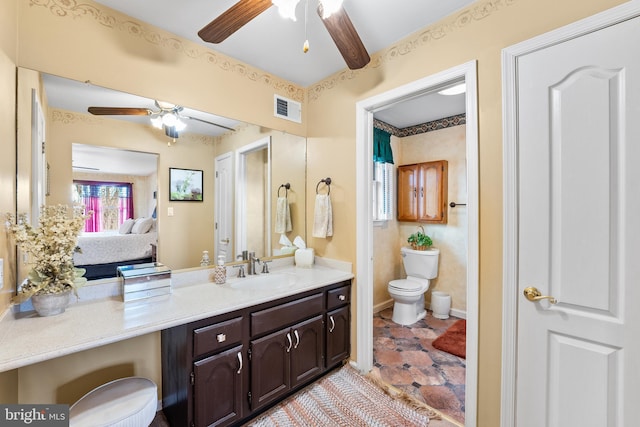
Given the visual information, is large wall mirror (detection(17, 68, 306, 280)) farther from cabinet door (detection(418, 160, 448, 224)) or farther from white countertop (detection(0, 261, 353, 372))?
cabinet door (detection(418, 160, 448, 224))

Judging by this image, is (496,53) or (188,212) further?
(188,212)

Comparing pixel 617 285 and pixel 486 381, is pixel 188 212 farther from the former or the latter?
pixel 617 285

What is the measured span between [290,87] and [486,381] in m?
2.56

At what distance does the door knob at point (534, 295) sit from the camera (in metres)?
1.27

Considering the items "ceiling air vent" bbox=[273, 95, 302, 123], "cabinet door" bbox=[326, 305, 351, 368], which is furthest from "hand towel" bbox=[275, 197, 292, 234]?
"cabinet door" bbox=[326, 305, 351, 368]

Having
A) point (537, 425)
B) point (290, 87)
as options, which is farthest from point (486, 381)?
point (290, 87)

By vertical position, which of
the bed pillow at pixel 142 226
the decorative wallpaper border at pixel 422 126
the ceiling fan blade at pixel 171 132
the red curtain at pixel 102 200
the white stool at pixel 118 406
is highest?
the decorative wallpaper border at pixel 422 126

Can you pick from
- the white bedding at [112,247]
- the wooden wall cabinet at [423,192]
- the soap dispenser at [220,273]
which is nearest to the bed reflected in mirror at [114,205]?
the white bedding at [112,247]

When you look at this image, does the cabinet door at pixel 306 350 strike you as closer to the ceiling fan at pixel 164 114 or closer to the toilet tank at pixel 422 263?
the ceiling fan at pixel 164 114

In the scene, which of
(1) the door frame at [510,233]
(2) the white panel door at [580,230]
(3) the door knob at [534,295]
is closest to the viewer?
(2) the white panel door at [580,230]

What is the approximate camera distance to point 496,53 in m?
1.43

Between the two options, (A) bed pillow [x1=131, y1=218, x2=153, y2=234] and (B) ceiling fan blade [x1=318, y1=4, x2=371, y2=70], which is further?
(A) bed pillow [x1=131, y1=218, x2=153, y2=234]

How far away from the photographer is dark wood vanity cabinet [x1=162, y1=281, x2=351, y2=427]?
4.44 feet

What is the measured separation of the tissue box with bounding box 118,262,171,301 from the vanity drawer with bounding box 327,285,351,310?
1.07 metres
